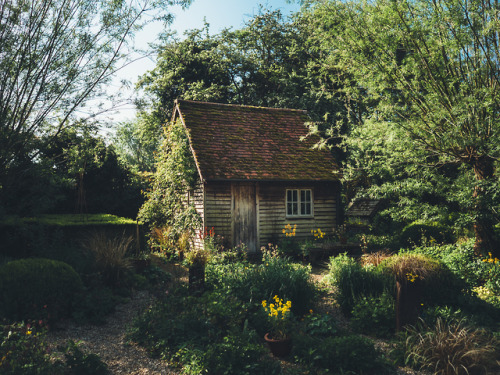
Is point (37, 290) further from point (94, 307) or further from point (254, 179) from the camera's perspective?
point (254, 179)

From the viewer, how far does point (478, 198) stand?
9094 millimetres

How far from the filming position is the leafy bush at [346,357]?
16.6 ft

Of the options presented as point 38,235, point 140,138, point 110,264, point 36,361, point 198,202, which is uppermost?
point 140,138

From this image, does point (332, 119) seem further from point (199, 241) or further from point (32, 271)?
point (32, 271)

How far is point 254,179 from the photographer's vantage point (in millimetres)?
14172

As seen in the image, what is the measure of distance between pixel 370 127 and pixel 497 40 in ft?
10.8

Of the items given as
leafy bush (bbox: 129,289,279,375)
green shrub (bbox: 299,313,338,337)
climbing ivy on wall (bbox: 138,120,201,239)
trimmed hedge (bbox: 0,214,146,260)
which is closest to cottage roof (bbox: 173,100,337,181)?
climbing ivy on wall (bbox: 138,120,201,239)

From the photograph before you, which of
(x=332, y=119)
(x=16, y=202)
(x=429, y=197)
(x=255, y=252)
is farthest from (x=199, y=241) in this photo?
(x=332, y=119)

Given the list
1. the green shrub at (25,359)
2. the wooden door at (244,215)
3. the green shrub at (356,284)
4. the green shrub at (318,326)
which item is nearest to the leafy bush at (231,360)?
the green shrub at (318,326)

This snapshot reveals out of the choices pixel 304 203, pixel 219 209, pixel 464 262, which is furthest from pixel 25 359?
pixel 304 203

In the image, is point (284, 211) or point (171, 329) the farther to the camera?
point (284, 211)

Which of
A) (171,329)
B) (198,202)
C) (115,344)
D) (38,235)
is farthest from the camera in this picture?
(198,202)

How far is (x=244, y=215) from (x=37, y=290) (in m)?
8.40

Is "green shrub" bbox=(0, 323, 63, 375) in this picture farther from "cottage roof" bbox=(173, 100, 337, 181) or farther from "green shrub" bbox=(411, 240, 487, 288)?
"cottage roof" bbox=(173, 100, 337, 181)
